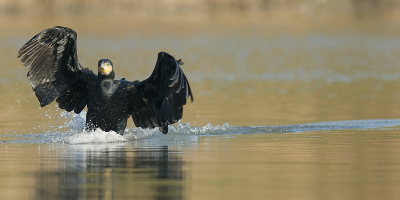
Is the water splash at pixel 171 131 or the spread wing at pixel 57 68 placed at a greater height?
the spread wing at pixel 57 68

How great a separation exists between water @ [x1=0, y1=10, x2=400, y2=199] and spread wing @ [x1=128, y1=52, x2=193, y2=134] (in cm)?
35

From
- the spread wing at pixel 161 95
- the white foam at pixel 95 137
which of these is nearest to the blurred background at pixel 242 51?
the spread wing at pixel 161 95

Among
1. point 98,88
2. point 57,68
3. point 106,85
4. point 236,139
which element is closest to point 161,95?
point 106,85

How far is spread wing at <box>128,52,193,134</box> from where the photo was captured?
10.7 meters

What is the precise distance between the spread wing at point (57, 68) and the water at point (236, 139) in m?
0.69

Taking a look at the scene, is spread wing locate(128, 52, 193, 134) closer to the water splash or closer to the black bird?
the black bird

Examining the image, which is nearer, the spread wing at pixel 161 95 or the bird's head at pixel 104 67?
the spread wing at pixel 161 95

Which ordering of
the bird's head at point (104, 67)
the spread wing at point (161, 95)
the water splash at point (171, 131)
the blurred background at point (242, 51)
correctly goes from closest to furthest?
1. the spread wing at point (161, 95)
2. the bird's head at point (104, 67)
3. the water splash at point (171, 131)
4. the blurred background at point (242, 51)

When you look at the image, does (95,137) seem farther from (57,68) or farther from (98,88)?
(57,68)

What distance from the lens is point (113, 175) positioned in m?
8.18

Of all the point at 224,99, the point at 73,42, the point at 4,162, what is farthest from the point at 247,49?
the point at 4,162

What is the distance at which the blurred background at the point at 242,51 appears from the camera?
54.4 feet

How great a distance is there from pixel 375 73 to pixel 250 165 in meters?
17.8

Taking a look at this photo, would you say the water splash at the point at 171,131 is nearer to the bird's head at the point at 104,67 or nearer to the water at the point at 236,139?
the water at the point at 236,139
